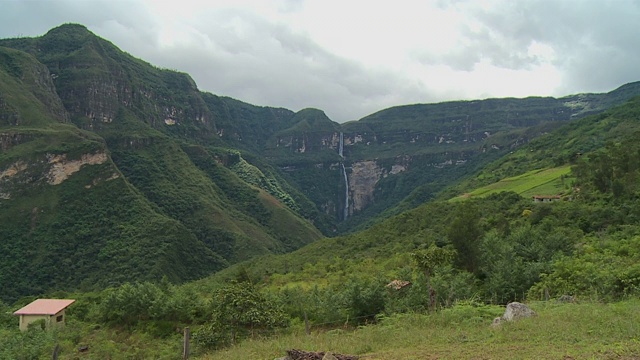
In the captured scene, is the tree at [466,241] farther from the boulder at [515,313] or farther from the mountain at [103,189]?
the mountain at [103,189]

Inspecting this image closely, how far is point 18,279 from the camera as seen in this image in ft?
270

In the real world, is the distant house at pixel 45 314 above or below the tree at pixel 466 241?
below

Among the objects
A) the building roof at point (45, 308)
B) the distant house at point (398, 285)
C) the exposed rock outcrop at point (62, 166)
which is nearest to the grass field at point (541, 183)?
the distant house at point (398, 285)

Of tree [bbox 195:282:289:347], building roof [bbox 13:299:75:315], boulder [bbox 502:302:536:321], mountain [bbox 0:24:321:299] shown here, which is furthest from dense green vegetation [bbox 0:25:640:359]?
building roof [bbox 13:299:75:315]

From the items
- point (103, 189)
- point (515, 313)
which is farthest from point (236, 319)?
point (103, 189)

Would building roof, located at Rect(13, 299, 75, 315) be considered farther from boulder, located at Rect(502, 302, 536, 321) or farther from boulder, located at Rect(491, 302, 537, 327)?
boulder, located at Rect(502, 302, 536, 321)

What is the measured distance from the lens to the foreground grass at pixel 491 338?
33.5 feet

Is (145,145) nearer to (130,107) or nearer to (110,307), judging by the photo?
(130,107)

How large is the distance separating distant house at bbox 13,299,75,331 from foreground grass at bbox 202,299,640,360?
24291mm

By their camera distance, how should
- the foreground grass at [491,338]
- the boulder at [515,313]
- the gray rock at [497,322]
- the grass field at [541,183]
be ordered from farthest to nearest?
the grass field at [541,183] → the boulder at [515,313] → the gray rock at [497,322] → the foreground grass at [491,338]

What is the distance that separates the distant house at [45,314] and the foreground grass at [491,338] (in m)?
24.3

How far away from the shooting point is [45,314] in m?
32.8

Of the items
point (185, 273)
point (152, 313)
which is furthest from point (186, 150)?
point (152, 313)

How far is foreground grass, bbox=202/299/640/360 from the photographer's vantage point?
10203 millimetres
